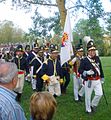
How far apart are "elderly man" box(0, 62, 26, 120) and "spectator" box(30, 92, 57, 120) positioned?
1.17 feet

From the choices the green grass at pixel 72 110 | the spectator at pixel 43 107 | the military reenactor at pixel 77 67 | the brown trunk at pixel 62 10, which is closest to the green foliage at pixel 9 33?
the brown trunk at pixel 62 10

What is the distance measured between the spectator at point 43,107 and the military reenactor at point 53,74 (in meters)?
7.39

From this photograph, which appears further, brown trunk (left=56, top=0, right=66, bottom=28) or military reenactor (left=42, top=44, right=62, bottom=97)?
brown trunk (left=56, top=0, right=66, bottom=28)

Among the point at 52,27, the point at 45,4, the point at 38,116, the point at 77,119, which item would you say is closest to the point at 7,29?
the point at 52,27

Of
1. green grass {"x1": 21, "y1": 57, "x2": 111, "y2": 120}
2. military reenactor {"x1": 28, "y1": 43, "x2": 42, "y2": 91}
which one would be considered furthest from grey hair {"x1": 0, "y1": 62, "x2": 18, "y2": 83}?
military reenactor {"x1": 28, "y1": 43, "x2": 42, "y2": 91}

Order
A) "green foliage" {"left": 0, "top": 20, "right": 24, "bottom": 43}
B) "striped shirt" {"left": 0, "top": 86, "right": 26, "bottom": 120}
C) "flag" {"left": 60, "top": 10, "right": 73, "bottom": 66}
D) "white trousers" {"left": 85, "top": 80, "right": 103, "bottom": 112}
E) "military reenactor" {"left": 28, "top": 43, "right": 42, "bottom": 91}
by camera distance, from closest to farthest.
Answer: "striped shirt" {"left": 0, "top": 86, "right": 26, "bottom": 120} → "white trousers" {"left": 85, "top": 80, "right": 103, "bottom": 112} → "flag" {"left": 60, "top": 10, "right": 73, "bottom": 66} → "military reenactor" {"left": 28, "top": 43, "right": 42, "bottom": 91} → "green foliage" {"left": 0, "top": 20, "right": 24, "bottom": 43}

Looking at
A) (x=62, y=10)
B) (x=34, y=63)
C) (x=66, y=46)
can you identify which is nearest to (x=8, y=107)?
(x=66, y=46)

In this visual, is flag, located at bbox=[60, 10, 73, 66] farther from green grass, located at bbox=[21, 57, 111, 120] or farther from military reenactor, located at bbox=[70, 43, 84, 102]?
green grass, located at bbox=[21, 57, 111, 120]

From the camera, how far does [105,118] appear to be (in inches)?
390

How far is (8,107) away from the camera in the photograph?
344 cm

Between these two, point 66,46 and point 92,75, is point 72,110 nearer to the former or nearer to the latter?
point 92,75

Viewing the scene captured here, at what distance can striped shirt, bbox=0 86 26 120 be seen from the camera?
134 inches

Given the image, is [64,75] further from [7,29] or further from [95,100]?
[7,29]

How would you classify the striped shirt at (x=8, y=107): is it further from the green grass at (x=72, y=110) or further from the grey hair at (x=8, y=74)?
the green grass at (x=72, y=110)
